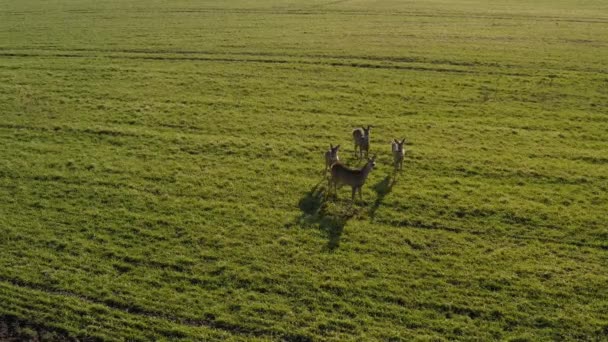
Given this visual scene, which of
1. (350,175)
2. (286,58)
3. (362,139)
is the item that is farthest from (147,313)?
(286,58)

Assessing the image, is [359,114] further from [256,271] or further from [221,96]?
[256,271]

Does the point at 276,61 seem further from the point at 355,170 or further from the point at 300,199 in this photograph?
the point at 355,170

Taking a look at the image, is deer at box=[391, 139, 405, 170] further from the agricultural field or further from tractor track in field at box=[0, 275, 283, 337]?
tractor track in field at box=[0, 275, 283, 337]

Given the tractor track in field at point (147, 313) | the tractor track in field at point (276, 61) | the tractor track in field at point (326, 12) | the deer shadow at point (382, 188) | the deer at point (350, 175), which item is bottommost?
the tractor track in field at point (147, 313)

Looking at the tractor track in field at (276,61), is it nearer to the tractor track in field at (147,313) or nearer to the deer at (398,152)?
the deer at (398,152)

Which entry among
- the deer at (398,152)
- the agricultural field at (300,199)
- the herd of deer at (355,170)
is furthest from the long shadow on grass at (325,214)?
the deer at (398,152)
